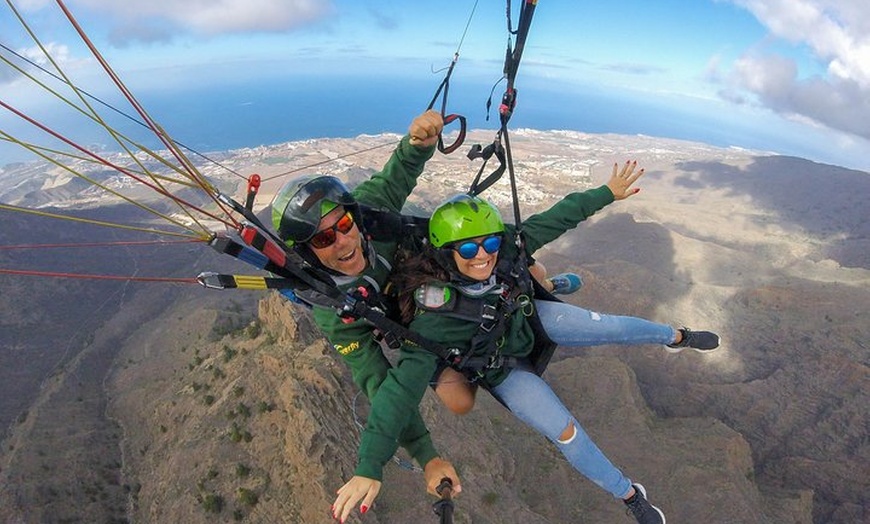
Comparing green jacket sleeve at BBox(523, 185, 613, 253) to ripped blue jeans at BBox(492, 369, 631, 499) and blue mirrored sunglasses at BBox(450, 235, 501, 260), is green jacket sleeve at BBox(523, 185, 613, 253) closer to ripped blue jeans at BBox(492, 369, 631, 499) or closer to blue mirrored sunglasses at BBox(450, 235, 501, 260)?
blue mirrored sunglasses at BBox(450, 235, 501, 260)

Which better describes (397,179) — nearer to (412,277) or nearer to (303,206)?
(412,277)

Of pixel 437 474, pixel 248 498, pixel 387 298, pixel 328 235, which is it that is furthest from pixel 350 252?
pixel 248 498

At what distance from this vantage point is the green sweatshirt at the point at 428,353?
4750 millimetres

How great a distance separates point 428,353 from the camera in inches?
210

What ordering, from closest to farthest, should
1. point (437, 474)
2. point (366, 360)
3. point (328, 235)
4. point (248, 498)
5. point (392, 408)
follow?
point (392, 408), point (328, 235), point (437, 474), point (366, 360), point (248, 498)

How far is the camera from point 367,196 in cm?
648

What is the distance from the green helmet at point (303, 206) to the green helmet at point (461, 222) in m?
1.22

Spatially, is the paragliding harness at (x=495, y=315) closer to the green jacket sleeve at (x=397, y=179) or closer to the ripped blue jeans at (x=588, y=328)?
the ripped blue jeans at (x=588, y=328)

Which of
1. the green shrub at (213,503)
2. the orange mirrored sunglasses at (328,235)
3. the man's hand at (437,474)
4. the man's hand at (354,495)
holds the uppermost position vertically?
the orange mirrored sunglasses at (328,235)

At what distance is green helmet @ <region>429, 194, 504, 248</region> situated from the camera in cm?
563

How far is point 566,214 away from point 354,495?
4.52 meters

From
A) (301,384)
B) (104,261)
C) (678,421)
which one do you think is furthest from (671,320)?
(104,261)

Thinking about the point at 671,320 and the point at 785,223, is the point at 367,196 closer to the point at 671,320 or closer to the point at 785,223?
the point at 671,320

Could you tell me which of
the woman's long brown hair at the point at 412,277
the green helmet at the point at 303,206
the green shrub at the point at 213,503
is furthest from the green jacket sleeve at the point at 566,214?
the green shrub at the point at 213,503
